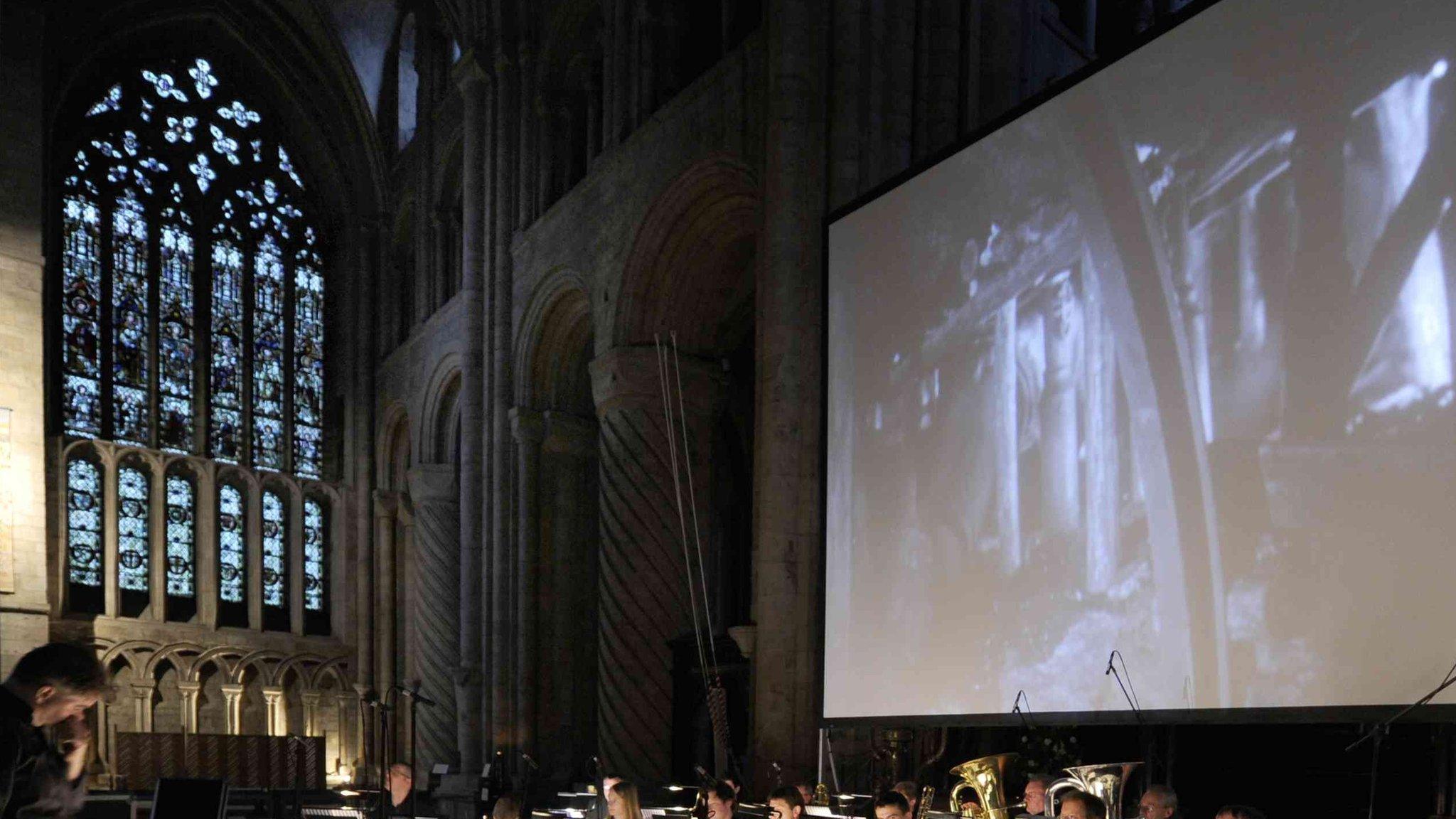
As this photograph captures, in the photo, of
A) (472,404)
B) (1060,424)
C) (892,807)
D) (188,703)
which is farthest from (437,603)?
(892,807)

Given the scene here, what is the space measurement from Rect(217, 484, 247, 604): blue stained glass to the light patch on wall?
542cm

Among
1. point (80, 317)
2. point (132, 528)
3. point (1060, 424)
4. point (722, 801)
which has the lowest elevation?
point (722, 801)

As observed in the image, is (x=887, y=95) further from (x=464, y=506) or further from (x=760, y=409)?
(x=464, y=506)

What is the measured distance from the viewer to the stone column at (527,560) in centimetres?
1742

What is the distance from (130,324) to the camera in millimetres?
22516

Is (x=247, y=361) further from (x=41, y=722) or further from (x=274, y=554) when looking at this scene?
(x=41, y=722)

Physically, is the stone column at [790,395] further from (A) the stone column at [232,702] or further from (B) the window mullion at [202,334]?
(B) the window mullion at [202,334]

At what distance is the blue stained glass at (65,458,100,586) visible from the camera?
21.0 metres

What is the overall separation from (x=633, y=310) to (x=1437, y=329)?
1061 cm

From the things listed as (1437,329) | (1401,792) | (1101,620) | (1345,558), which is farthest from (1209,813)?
(1437,329)

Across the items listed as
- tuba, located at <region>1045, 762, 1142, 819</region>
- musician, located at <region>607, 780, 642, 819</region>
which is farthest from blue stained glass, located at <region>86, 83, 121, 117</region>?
tuba, located at <region>1045, 762, 1142, 819</region>

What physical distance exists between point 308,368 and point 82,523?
5.00 meters

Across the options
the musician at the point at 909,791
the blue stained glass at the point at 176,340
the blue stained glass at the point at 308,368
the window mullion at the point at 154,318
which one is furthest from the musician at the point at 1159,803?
the blue stained glass at the point at 308,368

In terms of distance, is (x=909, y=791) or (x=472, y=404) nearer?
(x=909, y=791)
